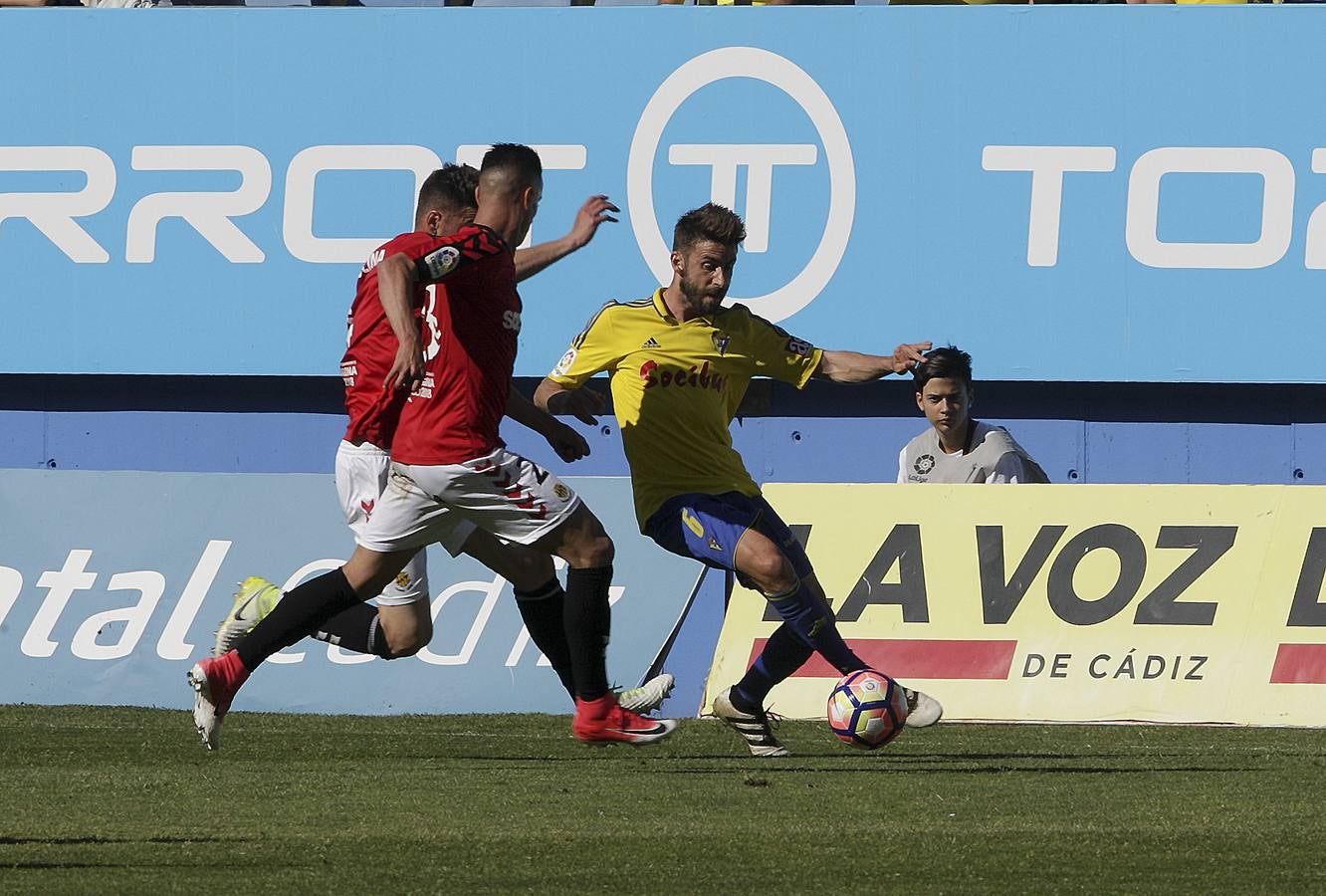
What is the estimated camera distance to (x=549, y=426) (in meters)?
7.85

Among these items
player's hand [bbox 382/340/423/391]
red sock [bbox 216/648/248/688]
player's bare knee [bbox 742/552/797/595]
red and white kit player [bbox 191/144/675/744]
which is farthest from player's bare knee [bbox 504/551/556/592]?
player's hand [bbox 382/340/423/391]

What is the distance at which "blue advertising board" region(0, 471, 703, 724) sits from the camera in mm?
11594

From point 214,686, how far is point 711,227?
2.48m

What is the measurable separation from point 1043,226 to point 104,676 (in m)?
6.03

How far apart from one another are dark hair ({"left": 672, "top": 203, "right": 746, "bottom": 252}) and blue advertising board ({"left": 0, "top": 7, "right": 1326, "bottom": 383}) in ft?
15.9

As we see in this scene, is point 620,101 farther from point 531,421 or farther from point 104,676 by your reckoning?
point 531,421

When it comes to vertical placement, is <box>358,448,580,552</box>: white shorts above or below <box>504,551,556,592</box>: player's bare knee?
above

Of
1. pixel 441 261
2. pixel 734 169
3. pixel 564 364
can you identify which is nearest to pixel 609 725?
pixel 564 364

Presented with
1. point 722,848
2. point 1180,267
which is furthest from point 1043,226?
point 722,848

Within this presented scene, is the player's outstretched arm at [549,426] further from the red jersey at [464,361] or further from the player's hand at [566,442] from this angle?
the red jersey at [464,361]

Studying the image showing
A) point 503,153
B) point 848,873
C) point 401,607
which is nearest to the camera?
point 848,873

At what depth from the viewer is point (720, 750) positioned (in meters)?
8.78

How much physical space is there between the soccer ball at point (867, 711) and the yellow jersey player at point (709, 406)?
318 millimetres

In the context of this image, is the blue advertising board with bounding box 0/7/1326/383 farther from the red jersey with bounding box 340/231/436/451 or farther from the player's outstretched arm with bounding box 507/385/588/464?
the player's outstretched arm with bounding box 507/385/588/464
